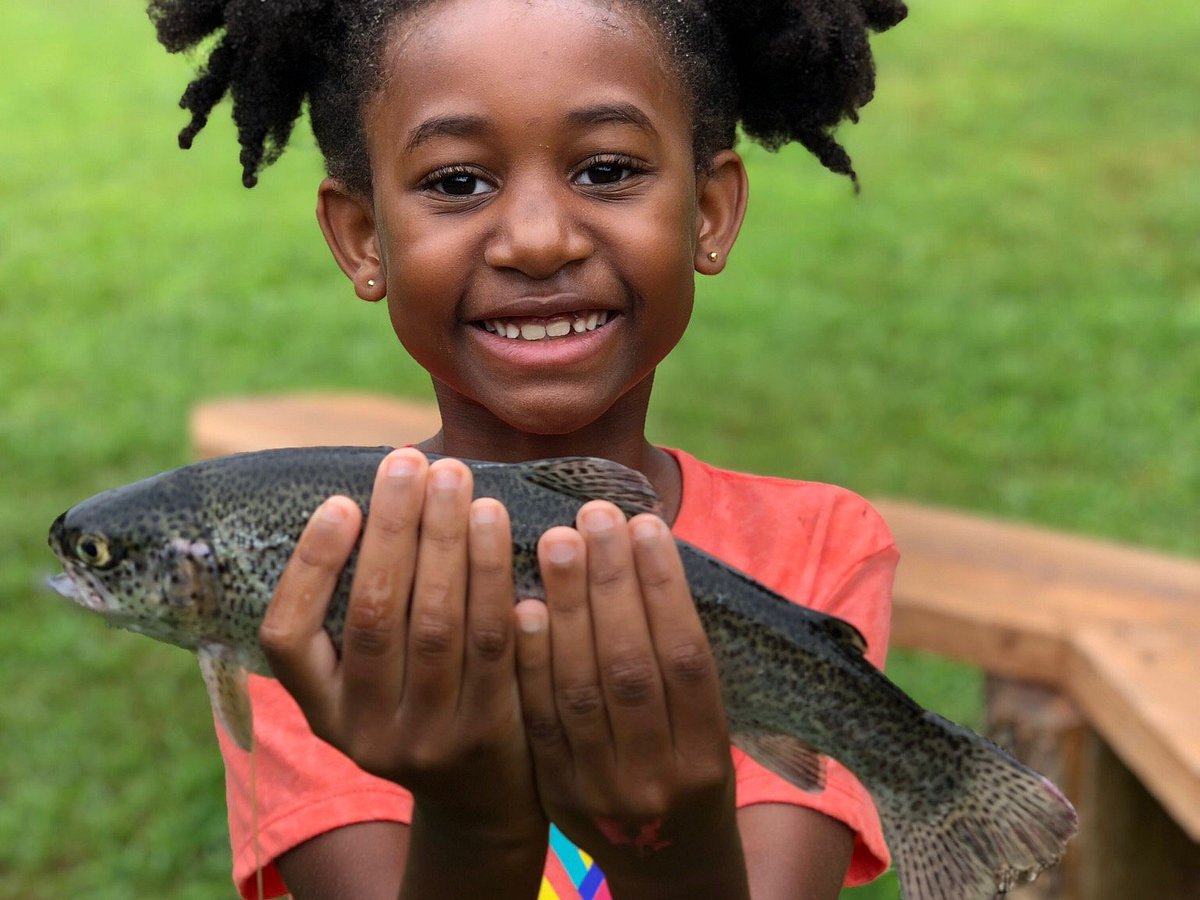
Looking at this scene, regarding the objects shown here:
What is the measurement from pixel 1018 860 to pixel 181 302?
9.83 meters

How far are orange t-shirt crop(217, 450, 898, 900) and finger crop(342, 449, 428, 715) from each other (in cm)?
64

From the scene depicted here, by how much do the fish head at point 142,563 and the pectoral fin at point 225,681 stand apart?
0.03m

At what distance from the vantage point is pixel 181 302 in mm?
11578

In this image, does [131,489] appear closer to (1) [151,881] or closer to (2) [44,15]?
(1) [151,881]

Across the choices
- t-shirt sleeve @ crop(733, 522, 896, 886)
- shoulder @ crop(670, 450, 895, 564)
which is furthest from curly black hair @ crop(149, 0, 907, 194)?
t-shirt sleeve @ crop(733, 522, 896, 886)

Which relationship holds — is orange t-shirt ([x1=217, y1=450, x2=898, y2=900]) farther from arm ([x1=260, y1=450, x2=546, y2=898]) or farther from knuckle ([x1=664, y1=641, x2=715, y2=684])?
knuckle ([x1=664, y1=641, x2=715, y2=684])

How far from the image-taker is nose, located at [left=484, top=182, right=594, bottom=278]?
2.66 metres

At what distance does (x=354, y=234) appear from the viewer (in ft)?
10.3

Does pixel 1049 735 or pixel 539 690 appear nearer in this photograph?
pixel 539 690

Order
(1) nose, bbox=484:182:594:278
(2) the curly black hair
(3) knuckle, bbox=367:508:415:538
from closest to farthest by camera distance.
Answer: (3) knuckle, bbox=367:508:415:538, (1) nose, bbox=484:182:594:278, (2) the curly black hair

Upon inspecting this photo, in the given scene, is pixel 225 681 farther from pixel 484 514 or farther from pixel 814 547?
pixel 814 547

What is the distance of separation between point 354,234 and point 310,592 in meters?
1.08

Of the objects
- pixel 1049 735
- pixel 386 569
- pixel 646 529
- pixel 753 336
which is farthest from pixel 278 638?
pixel 753 336

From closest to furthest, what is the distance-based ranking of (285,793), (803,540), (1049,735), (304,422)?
(285,793) < (803,540) < (1049,735) < (304,422)
